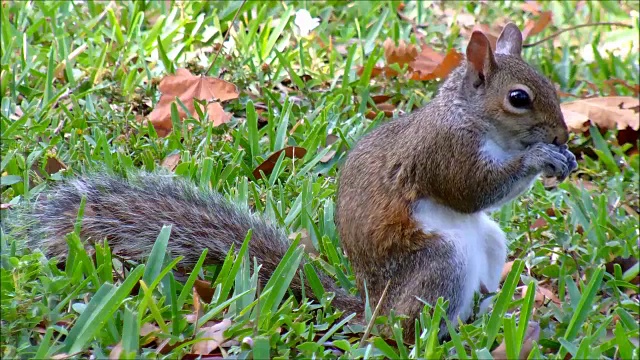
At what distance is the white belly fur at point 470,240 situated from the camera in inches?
112

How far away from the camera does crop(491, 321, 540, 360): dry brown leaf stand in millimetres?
2541

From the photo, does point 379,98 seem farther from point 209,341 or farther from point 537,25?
point 209,341

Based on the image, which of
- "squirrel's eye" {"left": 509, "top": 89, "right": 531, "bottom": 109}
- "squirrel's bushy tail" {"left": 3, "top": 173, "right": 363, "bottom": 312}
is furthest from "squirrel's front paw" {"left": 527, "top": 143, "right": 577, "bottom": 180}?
"squirrel's bushy tail" {"left": 3, "top": 173, "right": 363, "bottom": 312}

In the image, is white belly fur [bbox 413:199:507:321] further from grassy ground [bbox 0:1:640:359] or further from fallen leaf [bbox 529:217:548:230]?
fallen leaf [bbox 529:217:548:230]

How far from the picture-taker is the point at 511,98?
9.73 ft

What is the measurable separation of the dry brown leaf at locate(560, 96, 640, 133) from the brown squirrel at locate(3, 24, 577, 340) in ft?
4.68

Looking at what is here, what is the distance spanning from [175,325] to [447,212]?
36.1 inches

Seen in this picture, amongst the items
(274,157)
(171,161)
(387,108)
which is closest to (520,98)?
(274,157)

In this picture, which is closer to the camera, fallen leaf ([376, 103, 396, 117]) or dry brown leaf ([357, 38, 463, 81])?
fallen leaf ([376, 103, 396, 117])

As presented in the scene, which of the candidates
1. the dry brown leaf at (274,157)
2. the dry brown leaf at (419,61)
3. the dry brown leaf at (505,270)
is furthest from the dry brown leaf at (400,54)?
the dry brown leaf at (505,270)

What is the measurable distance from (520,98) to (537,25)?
2.51 m

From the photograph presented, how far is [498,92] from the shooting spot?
299 cm

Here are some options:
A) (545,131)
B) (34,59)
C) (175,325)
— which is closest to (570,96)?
(545,131)

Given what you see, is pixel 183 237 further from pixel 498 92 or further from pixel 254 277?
pixel 498 92
